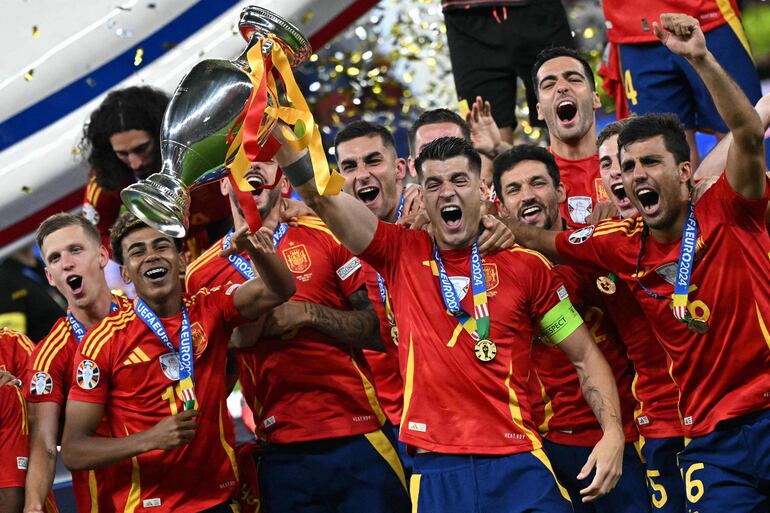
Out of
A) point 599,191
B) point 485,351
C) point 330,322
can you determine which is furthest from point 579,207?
point 485,351

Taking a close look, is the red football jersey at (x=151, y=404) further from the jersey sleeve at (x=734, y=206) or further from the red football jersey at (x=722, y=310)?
the jersey sleeve at (x=734, y=206)

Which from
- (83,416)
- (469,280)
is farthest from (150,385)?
(469,280)

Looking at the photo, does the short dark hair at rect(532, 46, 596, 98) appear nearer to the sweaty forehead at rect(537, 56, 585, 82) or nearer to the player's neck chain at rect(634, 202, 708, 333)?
the sweaty forehead at rect(537, 56, 585, 82)

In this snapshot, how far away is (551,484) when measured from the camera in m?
4.37

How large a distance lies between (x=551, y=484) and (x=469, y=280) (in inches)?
31.9

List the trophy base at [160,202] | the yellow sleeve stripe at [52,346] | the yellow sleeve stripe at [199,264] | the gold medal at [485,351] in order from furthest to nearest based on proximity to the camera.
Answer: the yellow sleeve stripe at [199,264] < the yellow sleeve stripe at [52,346] < the gold medal at [485,351] < the trophy base at [160,202]

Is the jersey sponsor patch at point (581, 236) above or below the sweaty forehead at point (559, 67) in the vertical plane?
below

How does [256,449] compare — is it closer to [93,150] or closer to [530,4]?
[93,150]

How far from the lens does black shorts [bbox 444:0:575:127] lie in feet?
21.9

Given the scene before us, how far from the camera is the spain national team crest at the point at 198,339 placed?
499 cm

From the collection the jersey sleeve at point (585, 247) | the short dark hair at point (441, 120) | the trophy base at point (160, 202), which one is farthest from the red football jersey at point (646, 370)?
the trophy base at point (160, 202)

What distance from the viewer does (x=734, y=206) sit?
4.54 meters

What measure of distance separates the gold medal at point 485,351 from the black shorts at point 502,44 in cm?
249

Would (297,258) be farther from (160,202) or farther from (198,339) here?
(160,202)
